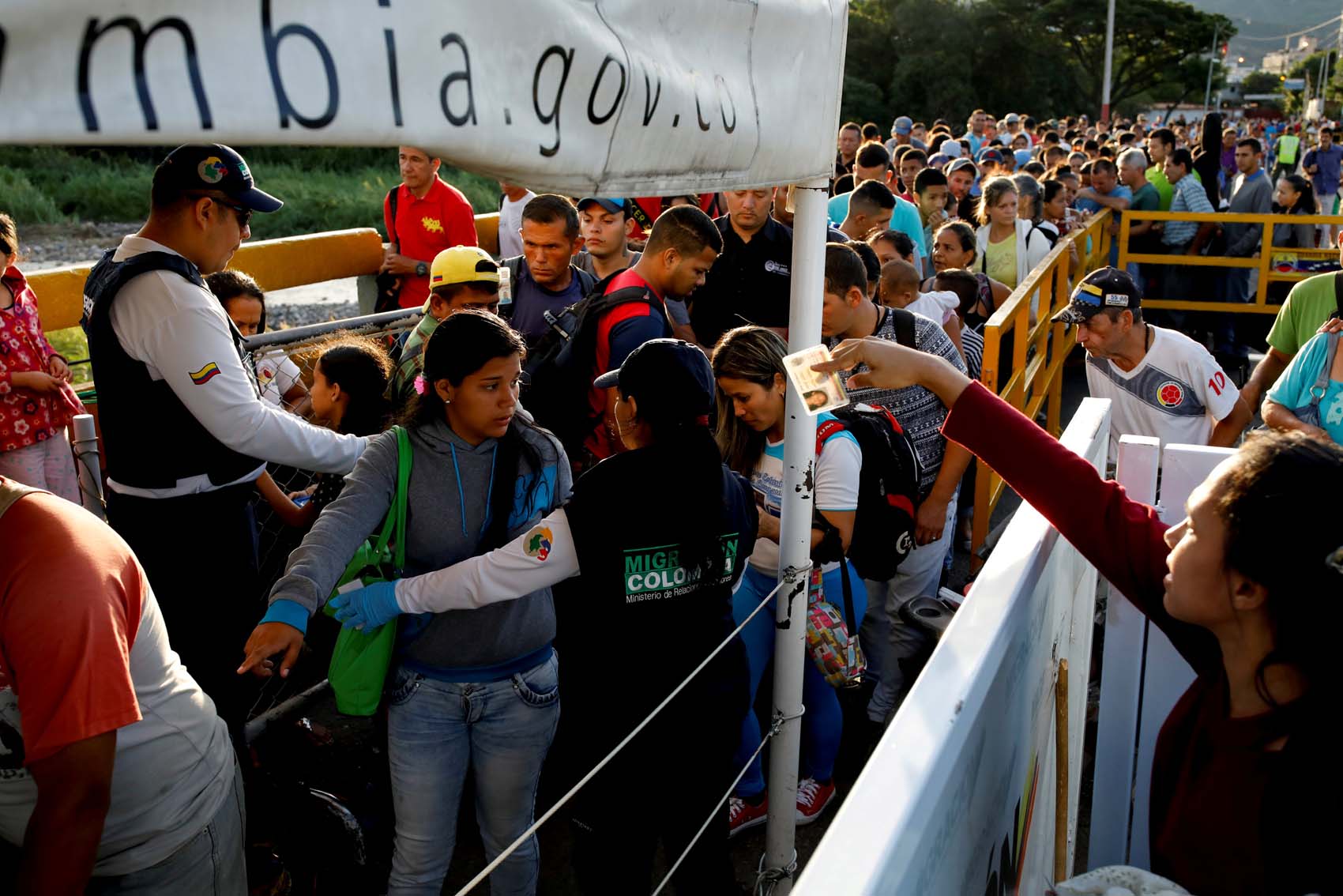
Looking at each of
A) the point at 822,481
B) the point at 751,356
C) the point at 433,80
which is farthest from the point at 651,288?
the point at 433,80

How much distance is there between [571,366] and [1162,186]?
10.7 meters

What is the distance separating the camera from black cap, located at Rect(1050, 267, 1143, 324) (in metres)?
4.67

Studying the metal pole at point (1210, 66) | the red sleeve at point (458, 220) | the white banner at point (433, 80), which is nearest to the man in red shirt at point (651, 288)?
the white banner at point (433, 80)

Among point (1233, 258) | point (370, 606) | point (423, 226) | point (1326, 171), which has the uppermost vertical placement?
point (1326, 171)

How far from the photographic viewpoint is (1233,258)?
1028 cm

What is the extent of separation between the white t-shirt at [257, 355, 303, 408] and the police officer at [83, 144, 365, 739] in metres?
1.10

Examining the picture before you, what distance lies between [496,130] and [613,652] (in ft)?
5.49

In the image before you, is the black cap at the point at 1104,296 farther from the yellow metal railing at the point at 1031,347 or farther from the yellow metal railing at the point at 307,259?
the yellow metal railing at the point at 307,259

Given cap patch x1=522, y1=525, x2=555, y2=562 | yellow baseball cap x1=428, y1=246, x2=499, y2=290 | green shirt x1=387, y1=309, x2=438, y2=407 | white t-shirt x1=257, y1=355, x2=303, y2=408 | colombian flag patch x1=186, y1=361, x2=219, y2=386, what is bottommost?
cap patch x1=522, y1=525, x2=555, y2=562

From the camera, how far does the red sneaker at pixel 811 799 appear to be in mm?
3801

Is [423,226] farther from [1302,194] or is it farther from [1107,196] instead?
[1302,194]

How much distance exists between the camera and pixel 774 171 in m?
2.20

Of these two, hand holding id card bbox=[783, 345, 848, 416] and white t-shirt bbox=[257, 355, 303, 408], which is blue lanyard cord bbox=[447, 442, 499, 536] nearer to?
hand holding id card bbox=[783, 345, 848, 416]

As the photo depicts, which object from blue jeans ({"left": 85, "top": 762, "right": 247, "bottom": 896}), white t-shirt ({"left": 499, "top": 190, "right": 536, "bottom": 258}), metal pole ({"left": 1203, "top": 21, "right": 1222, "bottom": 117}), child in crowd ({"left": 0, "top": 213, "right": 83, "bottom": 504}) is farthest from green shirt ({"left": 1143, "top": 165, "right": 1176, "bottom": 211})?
metal pole ({"left": 1203, "top": 21, "right": 1222, "bottom": 117})
